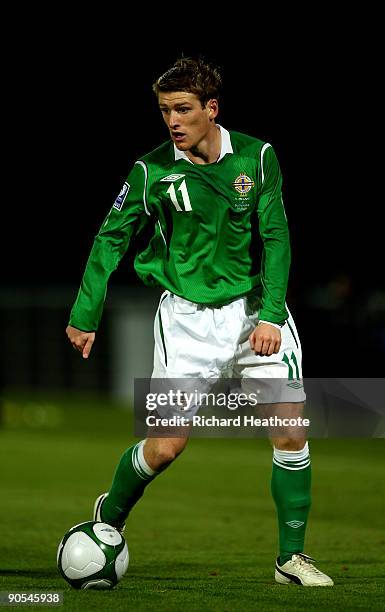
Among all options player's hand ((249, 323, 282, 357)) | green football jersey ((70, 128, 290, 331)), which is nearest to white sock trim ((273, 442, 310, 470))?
player's hand ((249, 323, 282, 357))

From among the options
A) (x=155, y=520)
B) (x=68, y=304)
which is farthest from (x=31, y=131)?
(x=155, y=520)

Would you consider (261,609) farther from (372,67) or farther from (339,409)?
(372,67)

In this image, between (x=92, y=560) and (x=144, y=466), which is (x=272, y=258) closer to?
(x=144, y=466)

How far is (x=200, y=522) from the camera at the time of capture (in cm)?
733

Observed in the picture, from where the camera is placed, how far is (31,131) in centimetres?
1942

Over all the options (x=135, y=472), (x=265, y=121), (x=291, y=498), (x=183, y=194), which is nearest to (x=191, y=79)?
(x=183, y=194)

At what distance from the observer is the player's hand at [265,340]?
15.1 ft

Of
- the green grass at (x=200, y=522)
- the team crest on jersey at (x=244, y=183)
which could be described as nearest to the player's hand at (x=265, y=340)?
the team crest on jersey at (x=244, y=183)

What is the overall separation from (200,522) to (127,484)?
2.54 meters

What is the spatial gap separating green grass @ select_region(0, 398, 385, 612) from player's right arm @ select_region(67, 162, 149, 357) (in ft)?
3.37

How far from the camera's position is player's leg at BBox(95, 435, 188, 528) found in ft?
15.7

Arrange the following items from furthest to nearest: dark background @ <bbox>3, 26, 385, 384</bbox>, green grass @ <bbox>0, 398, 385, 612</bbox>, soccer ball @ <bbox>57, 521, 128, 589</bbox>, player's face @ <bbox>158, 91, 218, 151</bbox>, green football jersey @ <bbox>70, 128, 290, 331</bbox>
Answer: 1. dark background @ <bbox>3, 26, 385, 384</bbox>
2. green football jersey @ <bbox>70, 128, 290, 331</bbox>
3. player's face @ <bbox>158, 91, 218, 151</bbox>
4. soccer ball @ <bbox>57, 521, 128, 589</bbox>
5. green grass @ <bbox>0, 398, 385, 612</bbox>

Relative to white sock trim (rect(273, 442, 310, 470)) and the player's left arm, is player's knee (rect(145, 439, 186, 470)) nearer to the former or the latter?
white sock trim (rect(273, 442, 310, 470))

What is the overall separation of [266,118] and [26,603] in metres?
13.5
